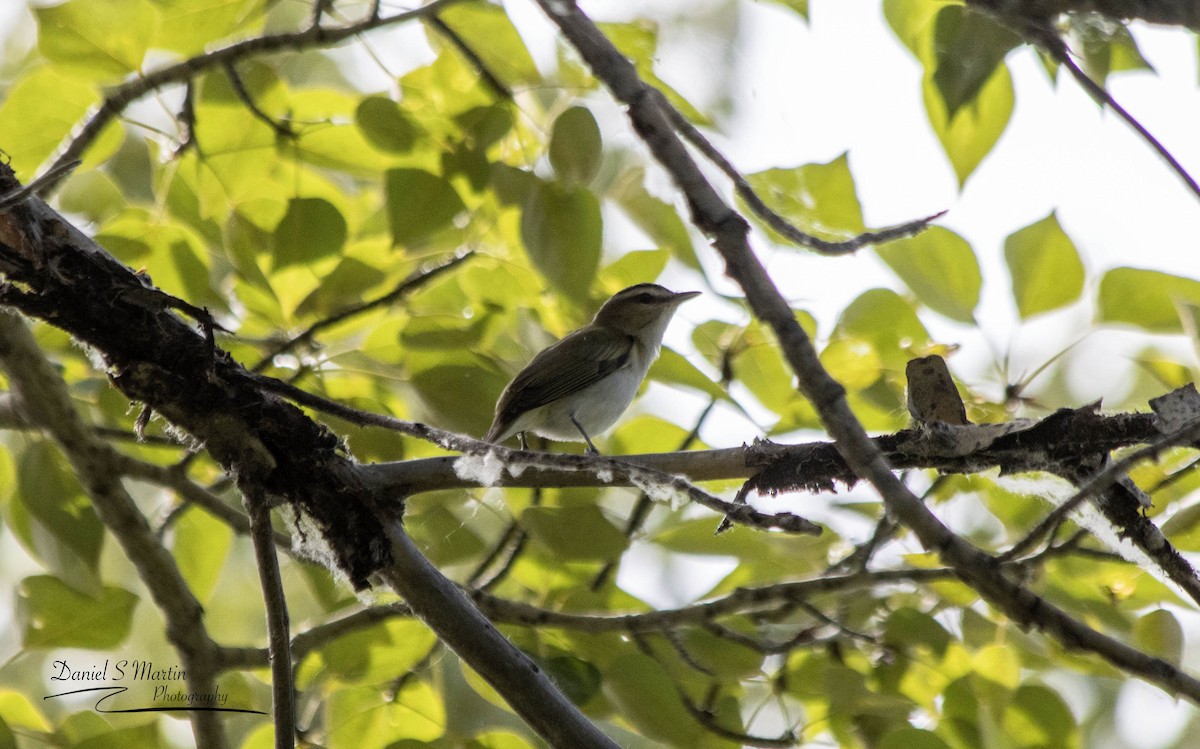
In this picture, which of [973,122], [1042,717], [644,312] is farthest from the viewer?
[644,312]

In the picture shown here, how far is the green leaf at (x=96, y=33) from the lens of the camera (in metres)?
2.62

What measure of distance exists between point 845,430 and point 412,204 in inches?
63.1

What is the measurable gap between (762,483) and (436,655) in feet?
4.36

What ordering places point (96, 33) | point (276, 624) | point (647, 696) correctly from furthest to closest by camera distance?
point (96, 33), point (647, 696), point (276, 624)

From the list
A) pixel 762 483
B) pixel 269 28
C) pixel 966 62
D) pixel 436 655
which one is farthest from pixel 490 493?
pixel 269 28

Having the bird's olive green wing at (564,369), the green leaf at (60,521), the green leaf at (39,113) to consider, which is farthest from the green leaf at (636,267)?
the green leaf at (60,521)

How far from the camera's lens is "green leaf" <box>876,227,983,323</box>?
8.63ft

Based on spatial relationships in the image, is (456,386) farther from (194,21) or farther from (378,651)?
(194,21)

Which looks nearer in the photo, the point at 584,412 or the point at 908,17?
the point at 908,17

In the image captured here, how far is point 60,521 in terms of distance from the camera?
2811mm

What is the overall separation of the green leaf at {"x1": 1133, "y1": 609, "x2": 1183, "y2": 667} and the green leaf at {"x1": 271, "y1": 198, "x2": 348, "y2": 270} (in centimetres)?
224

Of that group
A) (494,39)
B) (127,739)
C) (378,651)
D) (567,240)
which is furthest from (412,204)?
(127,739)

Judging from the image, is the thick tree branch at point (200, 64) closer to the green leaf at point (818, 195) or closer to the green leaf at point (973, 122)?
the green leaf at point (818, 195)

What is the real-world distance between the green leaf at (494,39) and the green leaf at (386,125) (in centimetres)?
30
